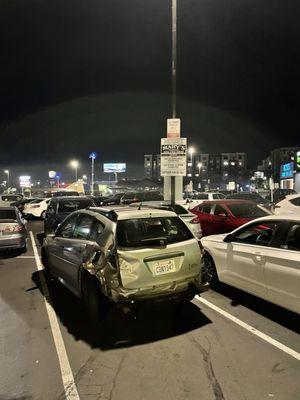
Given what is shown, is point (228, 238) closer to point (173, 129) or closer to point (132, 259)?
point (132, 259)

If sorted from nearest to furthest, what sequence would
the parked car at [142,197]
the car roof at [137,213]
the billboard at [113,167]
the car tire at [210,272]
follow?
the car roof at [137,213]
the car tire at [210,272]
the parked car at [142,197]
the billboard at [113,167]

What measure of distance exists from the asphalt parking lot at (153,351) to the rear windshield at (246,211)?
470 centimetres

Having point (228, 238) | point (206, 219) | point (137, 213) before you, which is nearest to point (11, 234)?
point (206, 219)

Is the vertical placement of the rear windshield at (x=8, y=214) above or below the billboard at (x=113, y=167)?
below

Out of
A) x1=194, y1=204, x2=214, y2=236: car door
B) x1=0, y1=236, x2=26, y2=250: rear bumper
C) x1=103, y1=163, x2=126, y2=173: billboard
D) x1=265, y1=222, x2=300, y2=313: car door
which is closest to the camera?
x1=265, y1=222, x2=300, y2=313: car door

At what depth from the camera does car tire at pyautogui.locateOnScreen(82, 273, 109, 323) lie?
520 cm

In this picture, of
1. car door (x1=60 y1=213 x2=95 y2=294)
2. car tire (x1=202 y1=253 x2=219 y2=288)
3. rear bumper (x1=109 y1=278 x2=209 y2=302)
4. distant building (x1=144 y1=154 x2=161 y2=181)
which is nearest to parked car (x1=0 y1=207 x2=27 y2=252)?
car door (x1=60 y1=213 x2=95 y2=294)

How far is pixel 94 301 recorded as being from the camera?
5238mm

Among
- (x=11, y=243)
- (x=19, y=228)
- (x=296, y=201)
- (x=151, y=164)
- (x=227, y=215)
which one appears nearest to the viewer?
(x=11, y=243)

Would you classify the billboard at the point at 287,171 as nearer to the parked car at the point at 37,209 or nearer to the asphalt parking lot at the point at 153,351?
the parked car at the point at 37,209

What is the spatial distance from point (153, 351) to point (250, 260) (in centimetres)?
228

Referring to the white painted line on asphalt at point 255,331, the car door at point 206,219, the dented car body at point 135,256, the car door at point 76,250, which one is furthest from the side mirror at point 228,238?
the car door at point 206,219

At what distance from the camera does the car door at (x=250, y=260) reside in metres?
5.62

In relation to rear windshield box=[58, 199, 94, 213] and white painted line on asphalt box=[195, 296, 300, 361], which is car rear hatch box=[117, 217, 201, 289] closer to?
white painted line on asphalt box=[195, 296, 300, 361]
